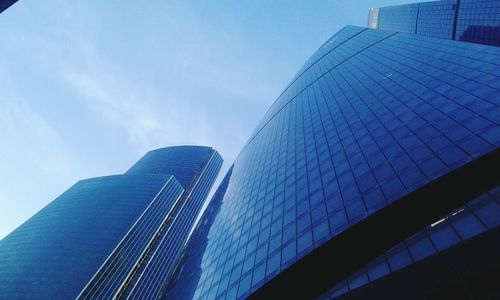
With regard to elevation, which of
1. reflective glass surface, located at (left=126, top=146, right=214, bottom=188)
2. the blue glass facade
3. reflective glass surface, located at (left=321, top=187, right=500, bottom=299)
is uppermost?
the blue glass facade

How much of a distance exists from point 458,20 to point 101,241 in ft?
475

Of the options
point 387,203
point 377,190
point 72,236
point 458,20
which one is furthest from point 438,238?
point 458,20

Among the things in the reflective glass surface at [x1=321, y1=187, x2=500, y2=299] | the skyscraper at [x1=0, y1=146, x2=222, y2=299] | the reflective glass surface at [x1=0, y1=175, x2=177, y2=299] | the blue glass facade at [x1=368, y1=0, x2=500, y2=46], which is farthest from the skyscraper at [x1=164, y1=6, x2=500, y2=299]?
the blue glass facade at [x1=368, y1=0, x2=500, y2=46]

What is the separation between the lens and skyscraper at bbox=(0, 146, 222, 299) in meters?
97.0

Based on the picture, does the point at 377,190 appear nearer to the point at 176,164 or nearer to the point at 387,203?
the point at 387,203

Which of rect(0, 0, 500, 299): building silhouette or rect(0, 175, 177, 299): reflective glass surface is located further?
rect(0, 175, 177, 299): reflective glass surface

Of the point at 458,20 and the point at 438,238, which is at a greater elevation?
the point at 458,20

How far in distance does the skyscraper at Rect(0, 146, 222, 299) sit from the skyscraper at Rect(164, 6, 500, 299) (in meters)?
68.8

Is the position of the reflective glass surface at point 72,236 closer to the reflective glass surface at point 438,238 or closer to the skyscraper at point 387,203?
the skyscraper at point 387,203

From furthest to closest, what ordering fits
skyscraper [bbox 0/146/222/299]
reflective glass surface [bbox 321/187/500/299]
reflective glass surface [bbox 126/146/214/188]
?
reflective glass surface [bbox 126/146/214/188] → skyscraper [bbox 0/146/222/299] → reflective glass surface [bbox 321/187/500/299]

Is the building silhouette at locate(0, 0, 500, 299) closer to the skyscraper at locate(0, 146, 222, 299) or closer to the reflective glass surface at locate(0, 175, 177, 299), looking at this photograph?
the skyscraper at locate(0, 146, 222, 299)

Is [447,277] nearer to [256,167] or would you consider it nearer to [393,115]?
[393,115]

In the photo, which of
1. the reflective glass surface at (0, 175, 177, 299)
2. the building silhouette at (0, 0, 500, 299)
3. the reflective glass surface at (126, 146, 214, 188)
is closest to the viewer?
the building silhouette at (0, 0, 500, 299)

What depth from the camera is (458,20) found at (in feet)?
393
